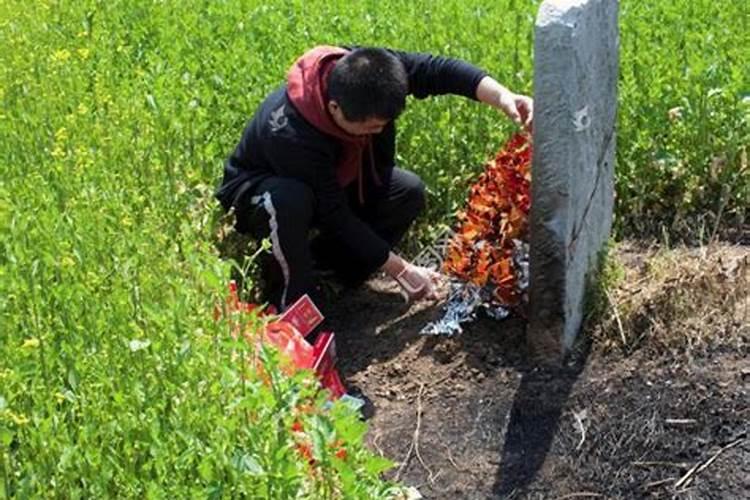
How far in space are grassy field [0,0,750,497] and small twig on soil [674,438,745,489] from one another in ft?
3.24

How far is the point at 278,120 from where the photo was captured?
451 centimetres

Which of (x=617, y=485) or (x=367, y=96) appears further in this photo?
(x=367, y=96)

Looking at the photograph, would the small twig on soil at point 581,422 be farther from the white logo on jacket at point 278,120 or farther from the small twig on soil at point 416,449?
the white logo on jacket at point 278,120

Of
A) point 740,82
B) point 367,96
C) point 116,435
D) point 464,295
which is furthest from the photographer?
point 740,82

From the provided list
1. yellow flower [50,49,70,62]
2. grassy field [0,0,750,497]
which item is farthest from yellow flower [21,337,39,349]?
yellow flower [50,49,70,62]

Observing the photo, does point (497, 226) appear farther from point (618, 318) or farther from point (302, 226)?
point (302, 226)

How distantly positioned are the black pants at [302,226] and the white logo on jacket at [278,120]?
0.54 feet

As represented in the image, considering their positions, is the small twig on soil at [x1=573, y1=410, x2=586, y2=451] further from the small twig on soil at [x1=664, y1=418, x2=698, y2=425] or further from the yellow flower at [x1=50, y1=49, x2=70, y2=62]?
the yellow flower at [x1=50, y1=49, x2=70, y2=62]

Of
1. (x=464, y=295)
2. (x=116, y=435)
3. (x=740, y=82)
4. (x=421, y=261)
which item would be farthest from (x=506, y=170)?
(x=116, y=435)

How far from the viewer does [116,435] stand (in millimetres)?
3008

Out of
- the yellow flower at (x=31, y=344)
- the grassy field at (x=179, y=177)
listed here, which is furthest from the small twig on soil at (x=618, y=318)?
the yellow flower at (x=31, y=344)

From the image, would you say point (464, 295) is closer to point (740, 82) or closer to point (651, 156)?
point (651, 156)

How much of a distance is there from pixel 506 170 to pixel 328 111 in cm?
60

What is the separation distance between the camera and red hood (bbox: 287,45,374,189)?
4418mm
